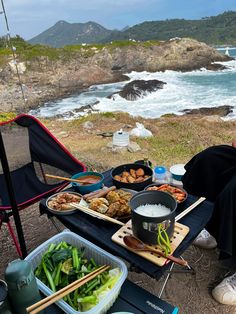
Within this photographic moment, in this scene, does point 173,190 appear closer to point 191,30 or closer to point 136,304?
point 136,304

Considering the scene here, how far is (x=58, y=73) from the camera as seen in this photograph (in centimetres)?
2638

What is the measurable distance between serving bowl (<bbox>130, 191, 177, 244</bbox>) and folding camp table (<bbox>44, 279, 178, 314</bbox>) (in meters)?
0.23

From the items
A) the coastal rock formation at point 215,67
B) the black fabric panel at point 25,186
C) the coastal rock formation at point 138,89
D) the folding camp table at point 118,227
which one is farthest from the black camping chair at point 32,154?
the coastal rock formation at point 215,67

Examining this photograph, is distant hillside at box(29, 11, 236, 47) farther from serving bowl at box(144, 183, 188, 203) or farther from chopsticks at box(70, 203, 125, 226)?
chopsticks at box(70, 203, 125, 226)

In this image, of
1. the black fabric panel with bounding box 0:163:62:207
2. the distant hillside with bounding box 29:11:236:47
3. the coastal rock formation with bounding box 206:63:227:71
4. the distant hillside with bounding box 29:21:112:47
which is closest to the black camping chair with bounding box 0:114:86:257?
the black fabric panel with bounding box 0:163:62:207

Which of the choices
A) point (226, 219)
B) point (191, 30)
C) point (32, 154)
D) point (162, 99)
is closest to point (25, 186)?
point (32, 154)

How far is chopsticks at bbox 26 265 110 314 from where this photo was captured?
101 centimetres

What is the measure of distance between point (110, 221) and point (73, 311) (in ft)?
1.47

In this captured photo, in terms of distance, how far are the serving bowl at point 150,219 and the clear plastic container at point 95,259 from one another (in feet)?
0.54

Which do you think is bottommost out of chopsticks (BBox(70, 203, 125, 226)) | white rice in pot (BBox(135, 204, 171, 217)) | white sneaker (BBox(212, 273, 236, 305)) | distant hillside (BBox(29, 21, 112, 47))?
white sneaker (BBox(212, 273, 236, 305))

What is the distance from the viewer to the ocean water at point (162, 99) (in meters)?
15.9

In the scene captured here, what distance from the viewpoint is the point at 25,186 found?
101 inches

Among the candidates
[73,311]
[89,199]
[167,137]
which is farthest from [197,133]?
[73,311]

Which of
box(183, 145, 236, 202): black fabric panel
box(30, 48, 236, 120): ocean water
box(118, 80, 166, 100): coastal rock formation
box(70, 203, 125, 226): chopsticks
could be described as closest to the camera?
box(70, 203, 125, 226): chopsticks
